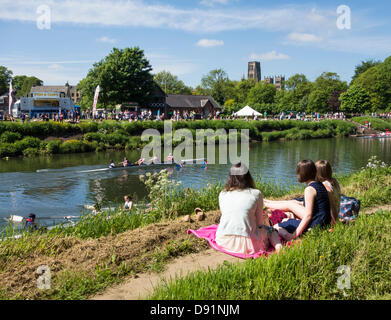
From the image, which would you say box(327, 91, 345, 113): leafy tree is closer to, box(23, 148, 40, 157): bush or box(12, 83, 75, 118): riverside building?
box(12, 83, 75, 118): riverside building

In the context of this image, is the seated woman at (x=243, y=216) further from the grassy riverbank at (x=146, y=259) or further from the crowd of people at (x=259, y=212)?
the grassy riverbank at (x=146, y=259)

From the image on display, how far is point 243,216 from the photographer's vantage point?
18.0 ft

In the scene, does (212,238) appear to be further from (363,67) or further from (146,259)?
(363,67)

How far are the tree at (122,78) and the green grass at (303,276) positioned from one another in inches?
2243

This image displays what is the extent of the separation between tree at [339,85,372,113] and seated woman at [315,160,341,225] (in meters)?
92.2

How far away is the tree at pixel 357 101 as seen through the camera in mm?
89625

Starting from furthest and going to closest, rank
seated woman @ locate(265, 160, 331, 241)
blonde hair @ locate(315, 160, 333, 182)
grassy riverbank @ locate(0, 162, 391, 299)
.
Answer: blonde hair @ locate(315, 160, 333, 182), seated woman @ locate(265, 160, 331, 241), grassy riverbank @ locate(0, 162, 391, 299)

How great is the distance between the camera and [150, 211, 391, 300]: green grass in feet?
14.4

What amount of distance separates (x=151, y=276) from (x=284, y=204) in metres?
3.27

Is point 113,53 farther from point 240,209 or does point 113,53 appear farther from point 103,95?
point 240,209

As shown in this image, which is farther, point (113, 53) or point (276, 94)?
point (276, 94)

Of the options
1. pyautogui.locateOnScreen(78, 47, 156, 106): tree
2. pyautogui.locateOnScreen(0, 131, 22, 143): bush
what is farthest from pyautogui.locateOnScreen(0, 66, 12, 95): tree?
pyautogui.locateOnScreen(0, 131, 22, 143): bush
